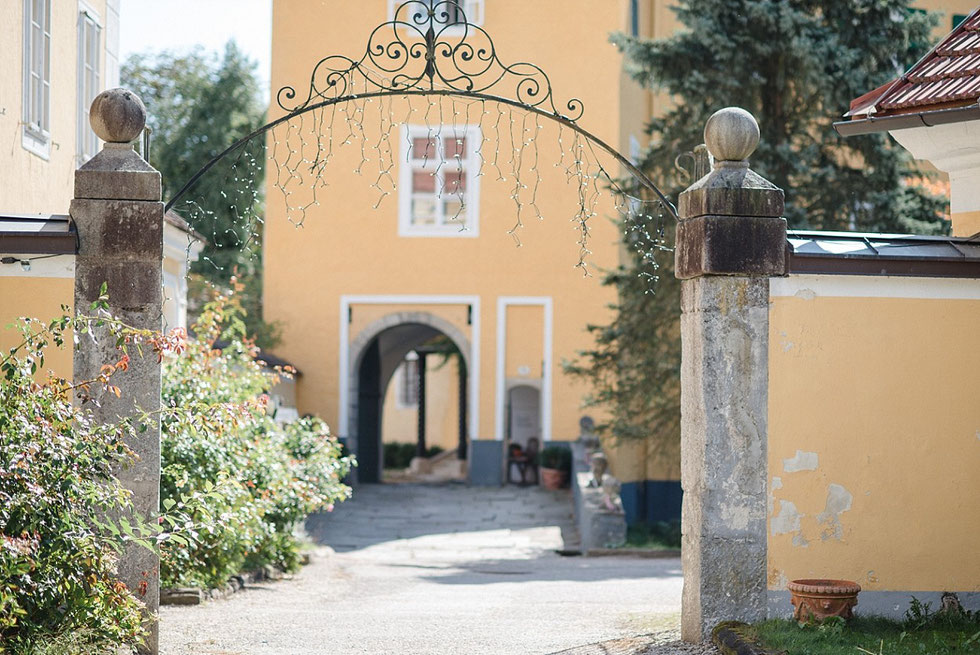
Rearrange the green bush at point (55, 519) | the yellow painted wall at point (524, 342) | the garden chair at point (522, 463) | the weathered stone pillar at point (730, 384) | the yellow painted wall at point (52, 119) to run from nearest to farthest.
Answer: the green bush at point (55, 519)
the weathered stone pillar at point (730, 384)
the yellow painted wall at point (52, 119)
the yellow painted wall at point (524, 342)
the garden chair at point (522, 463)

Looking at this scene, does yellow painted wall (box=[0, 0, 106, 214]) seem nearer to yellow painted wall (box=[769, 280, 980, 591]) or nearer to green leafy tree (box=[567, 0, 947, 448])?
green leafy tree (box=[567, 0, 947, 448])

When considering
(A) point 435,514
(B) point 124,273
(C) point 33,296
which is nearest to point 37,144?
(C) point 33,296

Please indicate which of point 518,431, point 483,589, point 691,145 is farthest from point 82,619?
point 518,431

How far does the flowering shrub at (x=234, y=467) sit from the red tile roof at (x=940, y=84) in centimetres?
496

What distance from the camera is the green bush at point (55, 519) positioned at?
19.8 ft

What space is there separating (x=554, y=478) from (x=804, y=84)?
26.7 feet

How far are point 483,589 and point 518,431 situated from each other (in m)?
13.1

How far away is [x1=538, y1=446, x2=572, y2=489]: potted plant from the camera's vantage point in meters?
21.5

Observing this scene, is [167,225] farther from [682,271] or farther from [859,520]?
[859,520]

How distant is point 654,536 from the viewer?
17.9 meters

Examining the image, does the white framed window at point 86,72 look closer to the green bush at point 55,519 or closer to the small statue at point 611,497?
the green bush at point 55,519

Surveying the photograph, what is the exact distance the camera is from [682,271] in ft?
25.9

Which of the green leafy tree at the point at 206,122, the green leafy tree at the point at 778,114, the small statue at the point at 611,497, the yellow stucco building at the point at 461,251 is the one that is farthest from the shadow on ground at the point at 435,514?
the green leafy tree at the point at 206,122

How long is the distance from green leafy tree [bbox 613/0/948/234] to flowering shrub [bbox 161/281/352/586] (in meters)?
6.86
